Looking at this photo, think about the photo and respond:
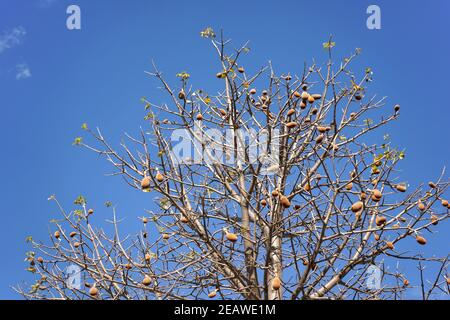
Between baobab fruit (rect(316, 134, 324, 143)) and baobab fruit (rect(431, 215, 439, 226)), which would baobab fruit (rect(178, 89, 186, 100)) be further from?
baobab fruit (rect(431, 215, 439, 226))

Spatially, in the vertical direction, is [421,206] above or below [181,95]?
below

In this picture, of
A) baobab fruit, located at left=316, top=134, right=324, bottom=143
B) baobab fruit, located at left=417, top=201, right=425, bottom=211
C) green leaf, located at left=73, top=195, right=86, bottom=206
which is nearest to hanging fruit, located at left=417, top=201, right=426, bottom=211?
baobab fruit, located at left=417, top=201, right=425, bottom=211

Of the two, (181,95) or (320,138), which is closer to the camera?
(320,138)

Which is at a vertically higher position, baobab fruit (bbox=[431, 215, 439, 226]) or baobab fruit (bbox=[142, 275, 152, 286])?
baobab fruit (bbox=[431, 215, 439, 226])

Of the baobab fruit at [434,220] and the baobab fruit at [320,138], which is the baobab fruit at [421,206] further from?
the baobab fruit at [320,138]

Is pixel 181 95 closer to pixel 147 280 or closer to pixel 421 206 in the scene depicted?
pixel 147 280

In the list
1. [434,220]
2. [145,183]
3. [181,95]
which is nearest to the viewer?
[145,183]

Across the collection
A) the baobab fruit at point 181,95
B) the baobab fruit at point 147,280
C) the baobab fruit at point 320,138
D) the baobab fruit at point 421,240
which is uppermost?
the baobab fruit at point 181,95

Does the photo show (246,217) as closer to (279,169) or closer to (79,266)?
(279,169)

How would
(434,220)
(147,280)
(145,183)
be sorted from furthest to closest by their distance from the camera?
(434,220), (147,280), (145,183)

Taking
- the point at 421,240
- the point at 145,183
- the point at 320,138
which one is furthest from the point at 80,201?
the point at 421,240

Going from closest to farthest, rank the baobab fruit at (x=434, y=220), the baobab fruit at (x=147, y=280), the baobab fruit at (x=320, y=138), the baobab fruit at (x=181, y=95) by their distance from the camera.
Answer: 1. the baobab fruit at (x=147, y=280)
2. the baobab fruit at (x=434, y=220)
3. the baobab fruit at (x=320, y=138)
4. the baobab fruit at (x=181, y=95)

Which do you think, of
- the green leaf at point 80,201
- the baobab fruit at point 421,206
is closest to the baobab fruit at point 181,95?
the green leaf at point 80,201
